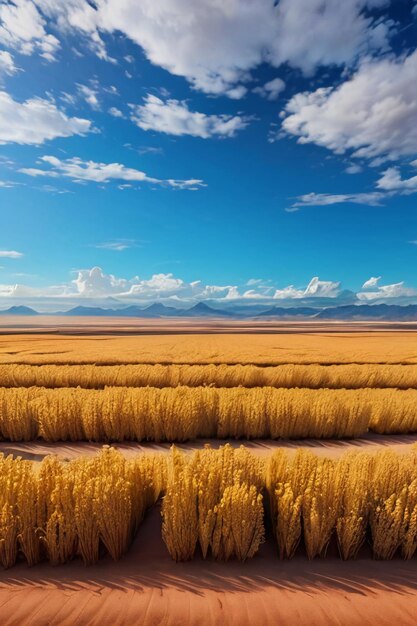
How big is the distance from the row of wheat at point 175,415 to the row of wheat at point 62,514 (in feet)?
12.3

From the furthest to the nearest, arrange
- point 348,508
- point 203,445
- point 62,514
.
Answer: point 203,445 → point 348,508 → point 62,514

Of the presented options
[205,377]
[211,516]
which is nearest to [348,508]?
[211,516]

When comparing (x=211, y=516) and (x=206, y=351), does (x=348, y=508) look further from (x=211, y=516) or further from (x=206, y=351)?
(x=206, y=351)

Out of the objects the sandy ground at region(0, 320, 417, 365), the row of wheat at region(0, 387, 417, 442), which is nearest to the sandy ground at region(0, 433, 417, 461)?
the row of wheat at region(0, 387, 417, 442)

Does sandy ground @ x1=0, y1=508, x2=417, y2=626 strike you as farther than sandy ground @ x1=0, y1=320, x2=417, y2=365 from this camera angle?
No

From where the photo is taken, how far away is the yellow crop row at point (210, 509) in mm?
2668

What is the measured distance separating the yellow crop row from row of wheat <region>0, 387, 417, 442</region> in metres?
3.61

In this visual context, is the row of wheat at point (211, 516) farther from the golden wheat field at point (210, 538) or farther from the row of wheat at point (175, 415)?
the row of wheat at point (175, 415)

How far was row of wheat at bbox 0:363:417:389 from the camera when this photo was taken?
10.4 m

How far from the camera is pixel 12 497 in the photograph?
268cm

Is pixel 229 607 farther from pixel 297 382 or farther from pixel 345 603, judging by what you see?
pixel 297 382

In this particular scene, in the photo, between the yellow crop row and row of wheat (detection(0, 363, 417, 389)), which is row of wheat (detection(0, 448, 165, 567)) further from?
row of wheat (detection(0, 363, 417, 389))

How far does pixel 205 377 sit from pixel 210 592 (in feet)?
27.4

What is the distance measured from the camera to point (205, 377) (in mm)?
10750
